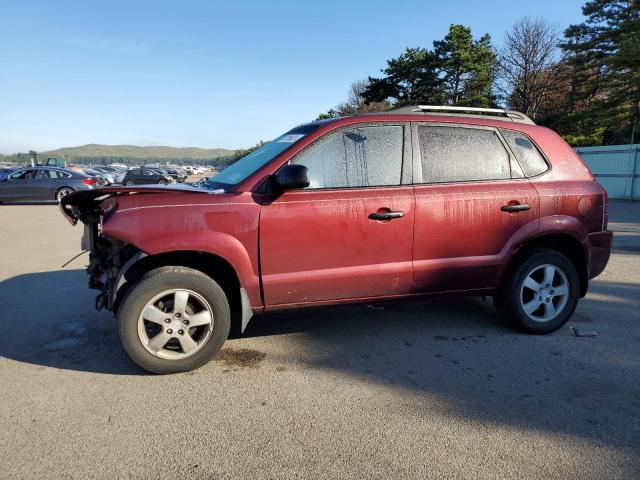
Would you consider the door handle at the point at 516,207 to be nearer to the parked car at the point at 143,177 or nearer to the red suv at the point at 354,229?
the red suv at the point at 354,229

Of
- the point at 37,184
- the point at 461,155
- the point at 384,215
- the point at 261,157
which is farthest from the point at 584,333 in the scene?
the point at 37,184

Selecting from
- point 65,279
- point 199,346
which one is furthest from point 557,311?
point 65,279

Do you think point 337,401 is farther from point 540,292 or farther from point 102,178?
point 102,178

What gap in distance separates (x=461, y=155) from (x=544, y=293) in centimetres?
141

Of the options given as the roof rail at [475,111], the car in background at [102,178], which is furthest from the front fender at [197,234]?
the car in background at [102,178]

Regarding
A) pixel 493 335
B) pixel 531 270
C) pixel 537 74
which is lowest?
pixel 493 335

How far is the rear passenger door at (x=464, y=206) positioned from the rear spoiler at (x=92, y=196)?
66.9 inches

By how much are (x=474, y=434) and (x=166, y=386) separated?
1.99m

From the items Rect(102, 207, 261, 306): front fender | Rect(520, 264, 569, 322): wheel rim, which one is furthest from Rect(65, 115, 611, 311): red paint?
Rect(520, 264, 569, 322): wheel rim

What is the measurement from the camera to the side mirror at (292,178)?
128 inches

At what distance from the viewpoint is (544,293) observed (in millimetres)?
4051

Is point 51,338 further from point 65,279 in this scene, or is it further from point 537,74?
point 537,74

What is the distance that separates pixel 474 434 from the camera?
102 inches

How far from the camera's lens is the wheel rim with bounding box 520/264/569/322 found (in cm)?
404
